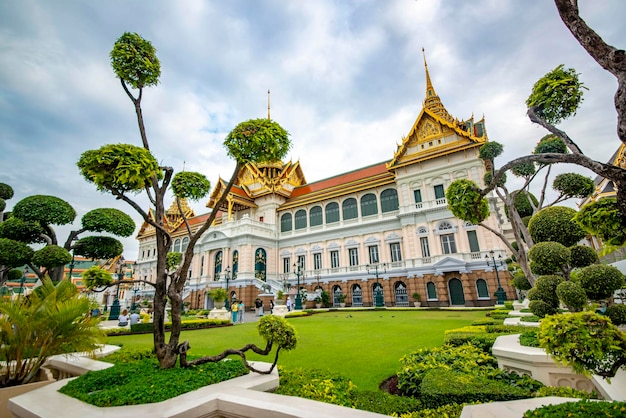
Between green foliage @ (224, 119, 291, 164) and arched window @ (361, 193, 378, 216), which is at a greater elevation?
arched window @ (361, 193, 378, 216)

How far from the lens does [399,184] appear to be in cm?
2783

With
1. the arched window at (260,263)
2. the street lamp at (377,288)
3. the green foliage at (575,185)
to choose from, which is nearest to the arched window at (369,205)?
the street lamp at (377,288)

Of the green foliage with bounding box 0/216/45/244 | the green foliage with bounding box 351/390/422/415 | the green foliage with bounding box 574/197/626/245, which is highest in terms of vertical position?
the green foliage with bounding box 0/216/45/244

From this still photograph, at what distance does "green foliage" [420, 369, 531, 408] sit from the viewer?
12.1ft

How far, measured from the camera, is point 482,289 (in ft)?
73.9

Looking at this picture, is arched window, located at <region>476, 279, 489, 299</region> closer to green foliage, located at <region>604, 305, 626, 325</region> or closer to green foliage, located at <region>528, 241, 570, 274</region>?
green foliage, located at <region>528, 241, 570, 274</region>

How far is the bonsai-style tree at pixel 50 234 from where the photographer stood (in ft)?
51.9

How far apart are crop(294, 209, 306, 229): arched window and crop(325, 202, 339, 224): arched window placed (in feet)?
9.40

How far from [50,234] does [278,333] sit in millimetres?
19012

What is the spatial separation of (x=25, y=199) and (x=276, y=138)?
1792cm

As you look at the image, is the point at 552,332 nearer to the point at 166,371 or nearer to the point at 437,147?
the point at 166,371

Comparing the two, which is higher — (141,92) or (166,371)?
(141,92)

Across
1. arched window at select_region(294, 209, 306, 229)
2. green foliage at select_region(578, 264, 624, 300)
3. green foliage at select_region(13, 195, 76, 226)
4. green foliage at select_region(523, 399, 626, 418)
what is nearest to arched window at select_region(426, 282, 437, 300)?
arched window at select_region(294, 209, 306, 229)

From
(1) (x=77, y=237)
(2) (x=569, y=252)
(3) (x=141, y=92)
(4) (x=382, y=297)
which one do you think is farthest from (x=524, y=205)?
(1) (x=77, y=237)
